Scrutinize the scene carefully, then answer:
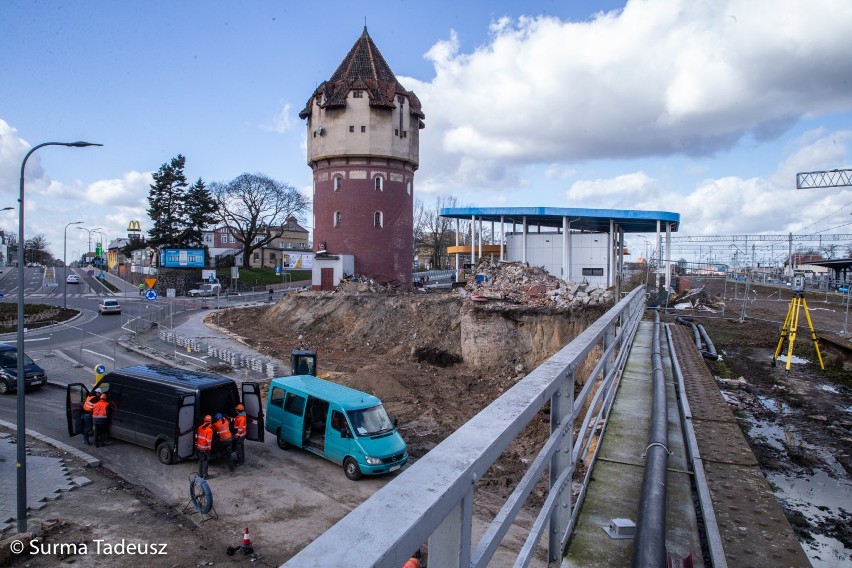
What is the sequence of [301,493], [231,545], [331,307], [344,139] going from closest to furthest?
[231,545] < [301,493] < [331,307] < [344,139]

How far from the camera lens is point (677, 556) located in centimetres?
310

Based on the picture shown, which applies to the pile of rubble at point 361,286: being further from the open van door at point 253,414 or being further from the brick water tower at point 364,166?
the open van door at point 253,414

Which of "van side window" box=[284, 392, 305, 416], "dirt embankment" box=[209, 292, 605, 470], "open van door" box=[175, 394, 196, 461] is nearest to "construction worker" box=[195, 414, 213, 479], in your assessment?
"open van door" box=[175, 394, 196, 461]

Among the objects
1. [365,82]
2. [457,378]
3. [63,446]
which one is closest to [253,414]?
[63,446]

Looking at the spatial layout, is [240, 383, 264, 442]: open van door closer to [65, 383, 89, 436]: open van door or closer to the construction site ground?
the construction site ground

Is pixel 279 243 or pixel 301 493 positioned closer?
pixel 301 493

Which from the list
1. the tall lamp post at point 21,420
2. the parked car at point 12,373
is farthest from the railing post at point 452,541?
the parked car at point 12,373

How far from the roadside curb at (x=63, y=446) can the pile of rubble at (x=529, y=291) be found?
17.9m

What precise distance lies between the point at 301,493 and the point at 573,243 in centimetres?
2721

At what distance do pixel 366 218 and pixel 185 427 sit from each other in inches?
1266

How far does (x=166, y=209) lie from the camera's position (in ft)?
220

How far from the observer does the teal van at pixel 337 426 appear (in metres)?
13.7

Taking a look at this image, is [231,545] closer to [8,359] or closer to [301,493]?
[301,493]

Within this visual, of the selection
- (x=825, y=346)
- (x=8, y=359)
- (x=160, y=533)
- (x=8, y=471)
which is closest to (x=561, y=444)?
(x=160, y=533)
